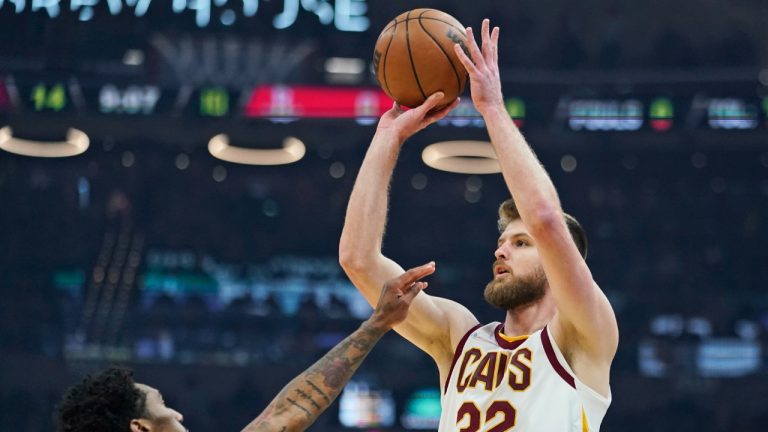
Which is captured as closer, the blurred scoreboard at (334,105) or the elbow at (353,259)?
the elbow at (353,259)

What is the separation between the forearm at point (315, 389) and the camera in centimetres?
310

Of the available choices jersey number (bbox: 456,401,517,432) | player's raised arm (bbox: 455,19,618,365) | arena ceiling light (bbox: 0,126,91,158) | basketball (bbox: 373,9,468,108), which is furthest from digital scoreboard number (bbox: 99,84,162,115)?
jersey number (bbox: 456,401,517,432)

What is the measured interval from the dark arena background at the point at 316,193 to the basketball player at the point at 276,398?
10621 mm

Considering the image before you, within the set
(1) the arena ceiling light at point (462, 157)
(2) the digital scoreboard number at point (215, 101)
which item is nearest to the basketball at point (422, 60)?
(2) the digital scoreboard number at point (215, 101)

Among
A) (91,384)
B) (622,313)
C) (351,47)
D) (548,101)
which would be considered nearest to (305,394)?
(91,384)

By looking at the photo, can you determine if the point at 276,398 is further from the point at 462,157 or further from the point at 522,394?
the point at 462,157

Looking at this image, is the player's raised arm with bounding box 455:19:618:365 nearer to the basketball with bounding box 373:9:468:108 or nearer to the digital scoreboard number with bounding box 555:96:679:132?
the basketball with bounding box 373:9:468:108

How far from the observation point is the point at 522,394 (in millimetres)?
3430

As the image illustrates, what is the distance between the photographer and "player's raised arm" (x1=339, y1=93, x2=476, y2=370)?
374 centimetres

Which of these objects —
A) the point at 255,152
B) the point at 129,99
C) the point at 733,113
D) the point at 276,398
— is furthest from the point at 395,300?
the point at 255,152

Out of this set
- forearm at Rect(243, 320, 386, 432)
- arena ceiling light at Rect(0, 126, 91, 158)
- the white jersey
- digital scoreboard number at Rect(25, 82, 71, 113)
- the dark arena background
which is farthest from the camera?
arena ceiling light at Rect(0, 126, 91, 158)

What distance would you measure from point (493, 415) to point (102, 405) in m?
1.19

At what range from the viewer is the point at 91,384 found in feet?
10.0

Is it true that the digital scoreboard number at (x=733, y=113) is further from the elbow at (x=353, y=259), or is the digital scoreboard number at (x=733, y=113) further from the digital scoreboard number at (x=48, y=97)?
the elbow at (x=353, y=259)
